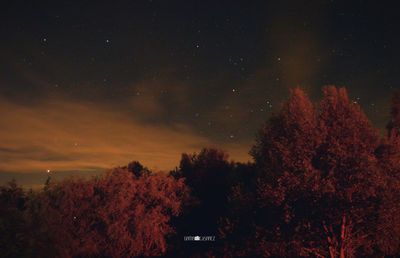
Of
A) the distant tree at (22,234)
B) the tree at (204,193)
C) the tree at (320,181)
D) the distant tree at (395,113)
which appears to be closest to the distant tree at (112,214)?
the tree at (204,193)

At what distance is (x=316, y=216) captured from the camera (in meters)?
21.6

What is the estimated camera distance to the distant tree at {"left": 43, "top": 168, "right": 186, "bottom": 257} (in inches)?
1174

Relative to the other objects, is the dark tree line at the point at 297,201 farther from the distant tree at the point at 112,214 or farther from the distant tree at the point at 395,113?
the distant tree at the point at 395,113

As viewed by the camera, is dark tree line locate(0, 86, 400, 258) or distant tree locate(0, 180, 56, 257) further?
dark tree line locate(0, 86, 400, 258)

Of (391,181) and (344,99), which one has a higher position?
(344,99)

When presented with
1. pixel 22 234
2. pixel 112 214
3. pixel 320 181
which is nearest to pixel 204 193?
pixel 112 214

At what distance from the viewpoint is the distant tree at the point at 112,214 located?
97.9 feet

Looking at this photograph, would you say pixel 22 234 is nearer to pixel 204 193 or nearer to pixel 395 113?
pixel 204 193

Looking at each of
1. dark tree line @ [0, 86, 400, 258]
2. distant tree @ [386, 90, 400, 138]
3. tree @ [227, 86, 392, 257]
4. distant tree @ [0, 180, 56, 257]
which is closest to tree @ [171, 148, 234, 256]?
dark tree line @ [0, 86, 400, 258]

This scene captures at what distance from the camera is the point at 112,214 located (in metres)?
31.1

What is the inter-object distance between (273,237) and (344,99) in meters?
11.4

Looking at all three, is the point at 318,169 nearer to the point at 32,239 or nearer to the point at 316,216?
the point at 316,216

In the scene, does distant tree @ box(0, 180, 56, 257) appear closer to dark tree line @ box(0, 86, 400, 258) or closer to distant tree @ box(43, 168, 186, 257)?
dark tree line @ box(0, 86, 400, 258)

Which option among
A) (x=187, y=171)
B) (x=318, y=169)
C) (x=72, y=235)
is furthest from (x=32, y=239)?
(x=187, y=171)
